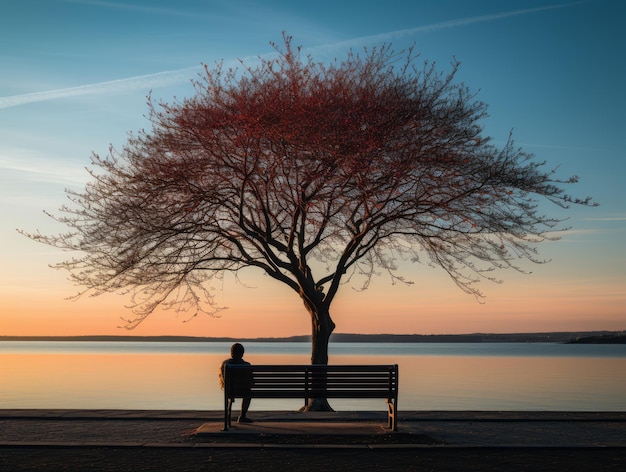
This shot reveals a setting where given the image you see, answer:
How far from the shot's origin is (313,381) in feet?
54.6

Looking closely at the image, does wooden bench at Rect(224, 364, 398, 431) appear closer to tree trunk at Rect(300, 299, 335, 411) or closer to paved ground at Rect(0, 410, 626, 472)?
paved ground at Rect(0, 410, 626, 472)

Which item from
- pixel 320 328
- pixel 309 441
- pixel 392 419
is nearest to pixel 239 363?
pixel 309 441

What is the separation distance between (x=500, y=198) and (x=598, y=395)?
117ft

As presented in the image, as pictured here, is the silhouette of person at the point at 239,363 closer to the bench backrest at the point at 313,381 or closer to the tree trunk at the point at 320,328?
the bench backrest at the point at 313,381

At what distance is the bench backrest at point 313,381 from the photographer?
53.3 feet

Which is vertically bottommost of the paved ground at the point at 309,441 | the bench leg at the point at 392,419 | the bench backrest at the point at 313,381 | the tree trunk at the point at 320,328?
the paved ground at the point at 309,441

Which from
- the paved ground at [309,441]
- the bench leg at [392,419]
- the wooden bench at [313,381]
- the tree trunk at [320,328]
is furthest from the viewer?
the tree trunk at [320,328]

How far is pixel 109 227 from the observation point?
67.9 feet

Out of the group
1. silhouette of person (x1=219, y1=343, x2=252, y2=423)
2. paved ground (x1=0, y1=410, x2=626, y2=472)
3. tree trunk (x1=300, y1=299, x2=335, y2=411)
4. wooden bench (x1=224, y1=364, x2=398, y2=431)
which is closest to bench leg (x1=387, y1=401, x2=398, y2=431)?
wooden bench (x1=224, y1=364, x2=398, y2=431)

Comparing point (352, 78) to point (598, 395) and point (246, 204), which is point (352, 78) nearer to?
point (246, 204)

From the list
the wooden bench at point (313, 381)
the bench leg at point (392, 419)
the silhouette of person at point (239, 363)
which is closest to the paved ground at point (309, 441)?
the bench leg at point (392, 419)

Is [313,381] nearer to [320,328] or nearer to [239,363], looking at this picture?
[239,363]

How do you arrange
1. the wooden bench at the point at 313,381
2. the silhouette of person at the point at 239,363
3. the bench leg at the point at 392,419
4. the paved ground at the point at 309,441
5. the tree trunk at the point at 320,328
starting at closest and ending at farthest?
the paved ground at the point at 309,441, the bench leg at the point at 392,419, the wooden bench at the point at 313,381, the silhouette of person at the point at 239,363, the tree trunk at the point at 320,328

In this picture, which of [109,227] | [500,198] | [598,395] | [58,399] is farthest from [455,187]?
[598,395]
